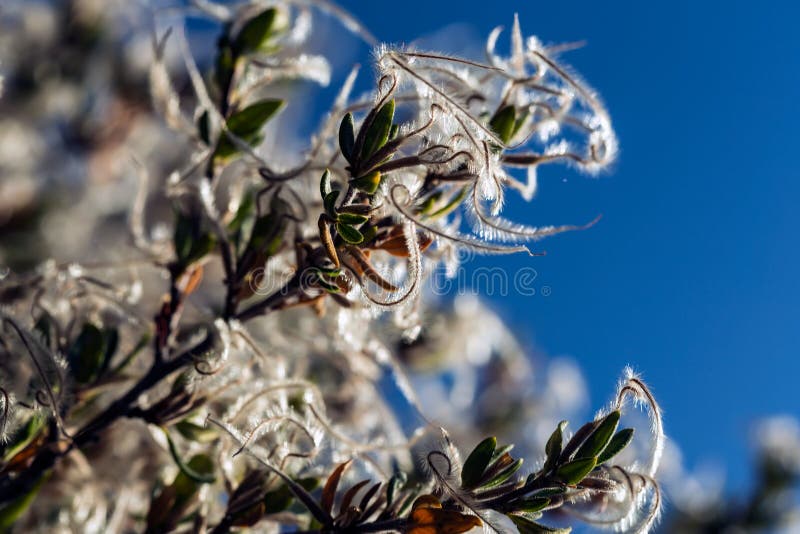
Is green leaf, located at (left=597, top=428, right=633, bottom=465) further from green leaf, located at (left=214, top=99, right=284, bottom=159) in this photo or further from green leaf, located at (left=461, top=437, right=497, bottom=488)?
green leaf, located at (left=214, top=99, right=284, bottom=159)

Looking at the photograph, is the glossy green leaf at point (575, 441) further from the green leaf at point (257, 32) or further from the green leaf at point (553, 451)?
the green leaf at point (257, 32)

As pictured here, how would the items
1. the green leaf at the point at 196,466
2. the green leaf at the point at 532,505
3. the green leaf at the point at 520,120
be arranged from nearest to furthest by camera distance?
the green leaf at the point at 532,505
the green leaf at the point at 196,466
the green leaf at the point at 520,120

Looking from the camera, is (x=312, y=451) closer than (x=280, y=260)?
Yes

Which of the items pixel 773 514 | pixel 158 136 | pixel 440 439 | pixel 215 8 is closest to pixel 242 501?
pixel 440 439

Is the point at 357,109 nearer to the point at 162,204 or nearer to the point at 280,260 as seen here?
the point at 280,260

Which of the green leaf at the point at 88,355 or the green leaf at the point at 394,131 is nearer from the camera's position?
the green leaf at the point at 394,131

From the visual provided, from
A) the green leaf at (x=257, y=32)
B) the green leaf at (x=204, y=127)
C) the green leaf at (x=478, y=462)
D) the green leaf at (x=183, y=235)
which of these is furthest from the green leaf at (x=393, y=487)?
the green leaf at (x=257, y=32)

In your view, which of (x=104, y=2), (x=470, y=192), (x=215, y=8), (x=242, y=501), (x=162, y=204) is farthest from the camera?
(x=162, y=204)
